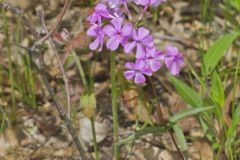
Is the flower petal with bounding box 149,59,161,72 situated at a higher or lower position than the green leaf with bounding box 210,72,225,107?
higher

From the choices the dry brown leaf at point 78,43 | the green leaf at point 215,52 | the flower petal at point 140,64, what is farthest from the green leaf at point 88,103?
the green leaf at point 215,52

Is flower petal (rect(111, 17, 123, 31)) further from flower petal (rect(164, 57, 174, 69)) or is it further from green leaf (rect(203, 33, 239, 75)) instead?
green leaf (rect(203, 33, 239, 75))

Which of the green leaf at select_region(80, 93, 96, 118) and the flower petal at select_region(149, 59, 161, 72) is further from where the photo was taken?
the green leaf at select_region(80, 93, 96, 118)

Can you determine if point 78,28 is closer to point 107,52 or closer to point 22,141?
point 107,52

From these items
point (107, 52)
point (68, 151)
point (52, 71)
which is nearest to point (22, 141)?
point (68, 151)

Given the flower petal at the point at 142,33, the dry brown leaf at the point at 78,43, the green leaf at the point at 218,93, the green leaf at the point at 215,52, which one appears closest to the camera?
the flower petal at the point at 142,33

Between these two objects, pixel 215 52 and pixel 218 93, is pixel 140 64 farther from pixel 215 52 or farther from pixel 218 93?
pixel 215 52

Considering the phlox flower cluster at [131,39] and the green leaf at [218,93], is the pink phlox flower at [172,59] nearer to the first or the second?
the phlox flower cluster at [131,39]

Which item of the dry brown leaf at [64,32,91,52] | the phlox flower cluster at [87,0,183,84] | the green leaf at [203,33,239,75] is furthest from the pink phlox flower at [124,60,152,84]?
the green leaf at [203,33,239,75]
